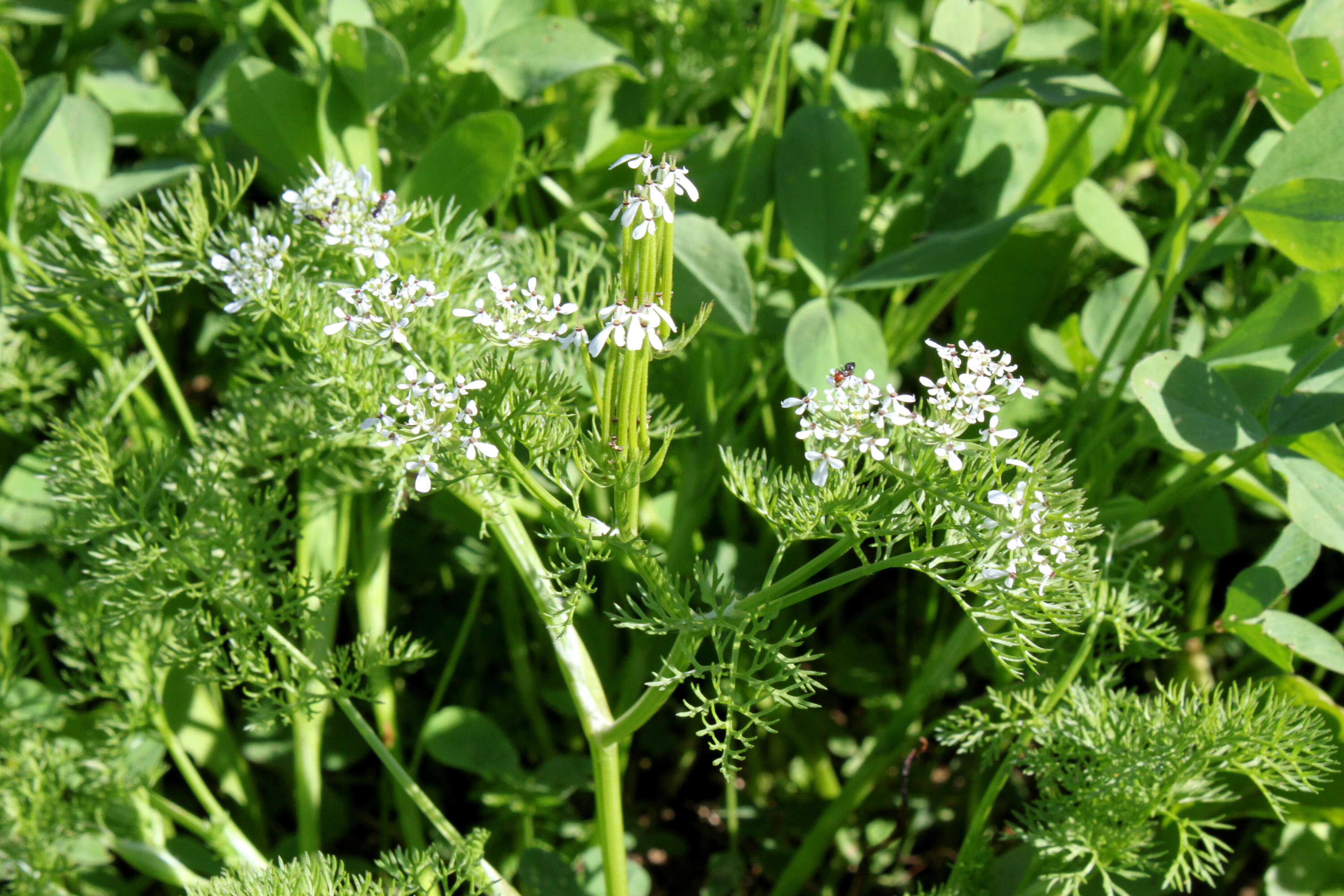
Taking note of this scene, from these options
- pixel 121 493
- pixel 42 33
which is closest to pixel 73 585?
pixel 121 493

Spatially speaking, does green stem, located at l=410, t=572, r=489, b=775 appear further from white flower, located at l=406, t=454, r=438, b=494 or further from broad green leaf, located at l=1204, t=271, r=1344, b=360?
broad green leaf, located at l=1204, t=271, r=1344, b=360

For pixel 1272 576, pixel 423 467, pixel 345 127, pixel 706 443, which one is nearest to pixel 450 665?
pixel 706 443

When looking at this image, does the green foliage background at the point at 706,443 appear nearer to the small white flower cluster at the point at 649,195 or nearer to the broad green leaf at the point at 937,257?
the broad green leaf at the point at 937,257

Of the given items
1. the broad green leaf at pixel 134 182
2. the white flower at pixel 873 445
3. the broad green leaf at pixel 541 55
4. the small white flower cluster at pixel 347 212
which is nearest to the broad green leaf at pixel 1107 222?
the broad green leaf at pixel 541 55

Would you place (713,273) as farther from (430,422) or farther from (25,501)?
(25,501)

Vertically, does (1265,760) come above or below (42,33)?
below

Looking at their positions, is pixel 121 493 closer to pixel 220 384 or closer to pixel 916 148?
pixel 220 384
